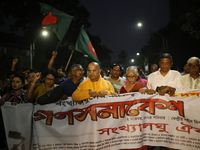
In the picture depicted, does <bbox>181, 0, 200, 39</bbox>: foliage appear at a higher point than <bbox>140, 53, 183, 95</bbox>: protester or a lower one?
higher

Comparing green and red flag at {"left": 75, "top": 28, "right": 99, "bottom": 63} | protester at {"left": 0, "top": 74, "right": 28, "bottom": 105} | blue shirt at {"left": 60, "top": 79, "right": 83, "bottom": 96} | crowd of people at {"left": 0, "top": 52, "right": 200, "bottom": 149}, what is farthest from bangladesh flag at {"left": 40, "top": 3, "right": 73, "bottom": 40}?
protester at {"left": 0, "top": 74, "right": 28, "bottom": 105}

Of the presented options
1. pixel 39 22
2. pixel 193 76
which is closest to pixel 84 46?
pixel 193 76

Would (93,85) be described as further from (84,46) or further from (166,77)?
(84,46)

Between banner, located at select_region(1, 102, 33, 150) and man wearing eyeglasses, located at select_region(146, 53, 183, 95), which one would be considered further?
man wearing eyeglasses, located at select_region(146, 53, 183, 95)

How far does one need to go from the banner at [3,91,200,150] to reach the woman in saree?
218mm

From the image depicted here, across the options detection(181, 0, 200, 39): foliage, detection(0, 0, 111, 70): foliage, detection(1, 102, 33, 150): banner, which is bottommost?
detection(1, 102, 33, 150): banner

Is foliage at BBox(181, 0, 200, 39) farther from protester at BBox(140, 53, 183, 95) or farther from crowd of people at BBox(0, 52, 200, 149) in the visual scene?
protester at BBox(140, 53, 183, 95)

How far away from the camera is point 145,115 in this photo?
319cm

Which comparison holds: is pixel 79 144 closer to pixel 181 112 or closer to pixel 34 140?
pixel 34 140

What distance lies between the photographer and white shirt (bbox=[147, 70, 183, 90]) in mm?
3619

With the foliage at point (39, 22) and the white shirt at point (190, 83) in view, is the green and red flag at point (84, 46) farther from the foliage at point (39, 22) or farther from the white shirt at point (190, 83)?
the foliage at point (39, 22)

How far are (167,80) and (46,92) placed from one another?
2.32 meters

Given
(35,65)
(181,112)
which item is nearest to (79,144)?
(181,112)

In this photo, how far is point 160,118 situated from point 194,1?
529 inches
